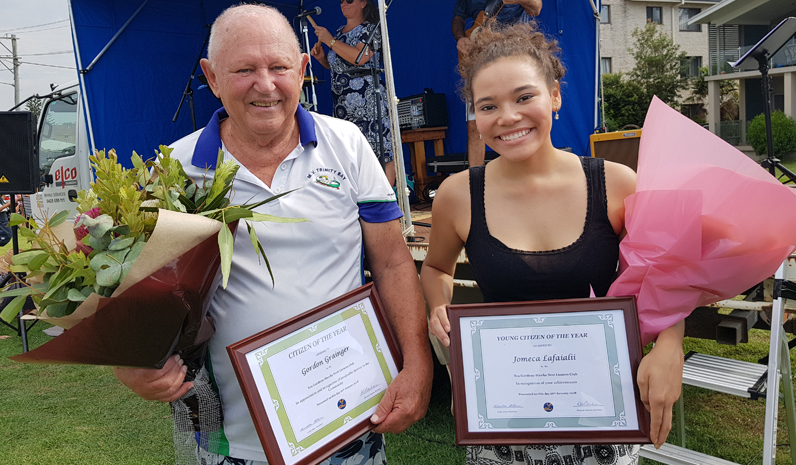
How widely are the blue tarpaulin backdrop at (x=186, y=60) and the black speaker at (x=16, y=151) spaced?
1.31 m

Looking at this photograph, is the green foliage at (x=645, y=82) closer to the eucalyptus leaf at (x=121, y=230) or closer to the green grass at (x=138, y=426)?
the green grass at (x=138, y=426)

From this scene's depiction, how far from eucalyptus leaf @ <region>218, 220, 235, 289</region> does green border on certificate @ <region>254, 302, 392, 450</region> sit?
0.26m

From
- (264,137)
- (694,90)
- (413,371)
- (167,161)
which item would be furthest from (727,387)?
(694,90)

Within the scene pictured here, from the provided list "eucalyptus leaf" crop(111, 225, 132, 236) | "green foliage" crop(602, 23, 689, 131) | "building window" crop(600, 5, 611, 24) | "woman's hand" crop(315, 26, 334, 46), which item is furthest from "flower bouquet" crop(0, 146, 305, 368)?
"building window" crop(600, 5, 611, 24)

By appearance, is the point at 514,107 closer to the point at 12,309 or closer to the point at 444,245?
the point at 444,245

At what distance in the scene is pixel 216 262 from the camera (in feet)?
4.21

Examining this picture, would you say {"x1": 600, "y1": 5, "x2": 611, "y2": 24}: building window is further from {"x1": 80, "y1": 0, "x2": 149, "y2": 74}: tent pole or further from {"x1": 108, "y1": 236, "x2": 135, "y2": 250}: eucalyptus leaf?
{"x1": 108, "y1": 236, "x2": 135, "y2": 250}: eucalyptus leaf

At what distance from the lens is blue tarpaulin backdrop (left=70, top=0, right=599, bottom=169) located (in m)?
6.32

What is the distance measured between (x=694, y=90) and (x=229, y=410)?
3250cm

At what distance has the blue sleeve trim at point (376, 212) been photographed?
1.72 m

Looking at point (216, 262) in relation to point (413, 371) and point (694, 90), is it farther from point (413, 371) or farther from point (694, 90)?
point (694, 90)

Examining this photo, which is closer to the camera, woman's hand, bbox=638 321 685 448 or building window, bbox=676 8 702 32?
woman's hand, bbox=638 321 685 448

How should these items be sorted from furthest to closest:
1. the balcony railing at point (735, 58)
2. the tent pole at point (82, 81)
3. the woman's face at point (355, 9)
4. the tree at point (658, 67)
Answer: the tree at point (658, 67), the balcony railing at point (735, 58), the tent pole at point (82, 81), the woman's face at point (355, 9)

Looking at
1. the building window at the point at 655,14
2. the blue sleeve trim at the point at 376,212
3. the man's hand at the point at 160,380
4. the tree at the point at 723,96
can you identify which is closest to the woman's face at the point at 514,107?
the blue sleeve trim at the point at 376,212
